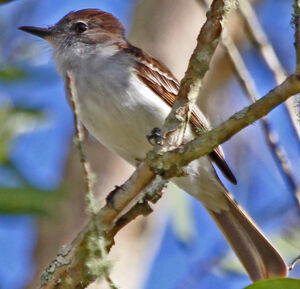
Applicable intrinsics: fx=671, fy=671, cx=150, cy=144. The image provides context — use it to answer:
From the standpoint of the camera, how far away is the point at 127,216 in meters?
2.96

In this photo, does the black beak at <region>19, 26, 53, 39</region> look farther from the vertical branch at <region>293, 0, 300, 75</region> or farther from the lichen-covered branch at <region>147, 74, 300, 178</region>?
the vertical branch at <region>293, 0, 300, 75</region>

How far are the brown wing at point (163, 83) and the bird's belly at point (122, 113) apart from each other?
9cm

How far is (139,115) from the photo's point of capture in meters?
4.00

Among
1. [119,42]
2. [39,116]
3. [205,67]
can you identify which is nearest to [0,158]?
[39,116]

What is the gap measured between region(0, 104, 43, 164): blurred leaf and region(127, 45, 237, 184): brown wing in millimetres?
874

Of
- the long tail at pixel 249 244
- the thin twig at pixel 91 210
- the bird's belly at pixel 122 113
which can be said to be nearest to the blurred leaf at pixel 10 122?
the bird's belly at pixel 122 113

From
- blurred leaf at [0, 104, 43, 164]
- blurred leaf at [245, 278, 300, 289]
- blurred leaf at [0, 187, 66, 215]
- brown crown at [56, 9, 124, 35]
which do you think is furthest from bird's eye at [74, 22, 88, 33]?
blurred leaf at [245, 278, 300, 289]

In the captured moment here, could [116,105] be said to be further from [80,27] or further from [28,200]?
[28,200]

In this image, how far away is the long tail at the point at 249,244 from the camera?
12.2ft

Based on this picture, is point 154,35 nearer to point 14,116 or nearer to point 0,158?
point 14,116

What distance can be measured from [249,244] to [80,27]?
2.02 m

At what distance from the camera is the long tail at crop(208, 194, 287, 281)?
372cm

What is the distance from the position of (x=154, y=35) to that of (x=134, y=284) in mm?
2156

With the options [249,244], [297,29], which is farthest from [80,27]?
[297,29]
